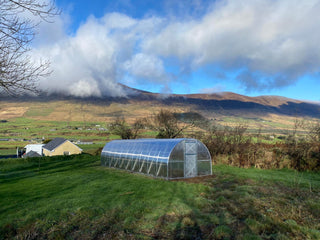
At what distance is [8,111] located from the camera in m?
174

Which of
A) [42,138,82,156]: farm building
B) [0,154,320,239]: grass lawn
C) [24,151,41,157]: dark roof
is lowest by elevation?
[24,151,41,157]: dark roof

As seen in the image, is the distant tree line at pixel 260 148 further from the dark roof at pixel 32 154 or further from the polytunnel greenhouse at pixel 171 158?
the dark roof at pixel 32 154

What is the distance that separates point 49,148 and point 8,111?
148m

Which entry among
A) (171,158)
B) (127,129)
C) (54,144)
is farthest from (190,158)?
(54,144)

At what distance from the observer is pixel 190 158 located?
1828 cm

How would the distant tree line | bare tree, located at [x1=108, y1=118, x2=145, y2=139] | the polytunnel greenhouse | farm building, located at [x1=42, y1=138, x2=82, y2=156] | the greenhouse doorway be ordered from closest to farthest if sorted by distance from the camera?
the polytunnel greenhouse, the greenhouse doorway, the distant tree line, bare tree, located at [x1=108, y1=118, x2=145, y2=139], farm building, located at [x1=42, y1=138, x2=82, y2=156]

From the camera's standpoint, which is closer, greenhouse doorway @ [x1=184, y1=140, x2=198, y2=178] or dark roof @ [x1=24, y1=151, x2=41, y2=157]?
greenhouse doorway @ [x1=184, y1=140, x2=198, y2=178]

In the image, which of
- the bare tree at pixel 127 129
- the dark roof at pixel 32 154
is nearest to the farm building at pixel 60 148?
the dark roof at pixel 32 154

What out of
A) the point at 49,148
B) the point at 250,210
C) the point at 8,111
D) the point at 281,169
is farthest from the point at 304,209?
the point at 8,111

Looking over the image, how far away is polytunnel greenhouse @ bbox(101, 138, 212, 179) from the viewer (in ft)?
56.9

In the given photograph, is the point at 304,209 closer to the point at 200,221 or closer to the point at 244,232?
the point at 244,232

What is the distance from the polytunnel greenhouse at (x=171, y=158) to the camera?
56.9ft

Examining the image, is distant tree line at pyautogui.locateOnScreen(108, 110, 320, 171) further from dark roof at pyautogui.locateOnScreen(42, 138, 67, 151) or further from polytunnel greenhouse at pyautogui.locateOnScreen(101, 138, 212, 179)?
dark roof at pyautogui.locateOnScreen(42, 138, 67, 151)

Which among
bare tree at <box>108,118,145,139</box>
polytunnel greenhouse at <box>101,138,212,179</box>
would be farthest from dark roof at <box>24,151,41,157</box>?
polytunnel greenhouse at <box>101,138,212,179</box>
